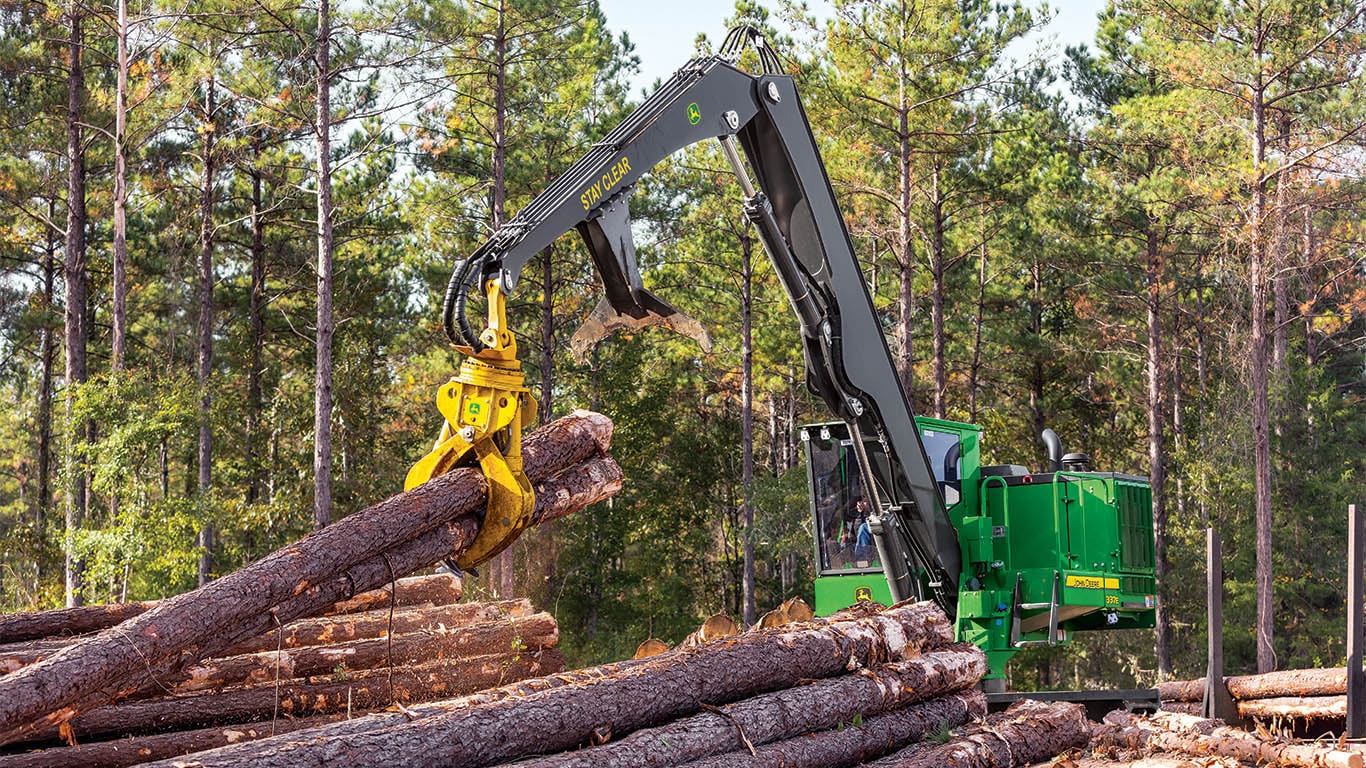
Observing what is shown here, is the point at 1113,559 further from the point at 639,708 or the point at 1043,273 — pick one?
the point at 1043,273

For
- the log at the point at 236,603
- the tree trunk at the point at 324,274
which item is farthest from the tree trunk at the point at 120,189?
the log at the point at 236,603

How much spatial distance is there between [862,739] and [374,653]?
3594 mm

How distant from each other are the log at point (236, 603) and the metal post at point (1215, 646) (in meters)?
6.47

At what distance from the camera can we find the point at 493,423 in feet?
21.9

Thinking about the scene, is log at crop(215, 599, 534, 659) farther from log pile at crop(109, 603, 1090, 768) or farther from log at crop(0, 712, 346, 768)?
log pile at crop(109, 603, 1090, 768)

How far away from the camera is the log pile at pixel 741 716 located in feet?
19.3

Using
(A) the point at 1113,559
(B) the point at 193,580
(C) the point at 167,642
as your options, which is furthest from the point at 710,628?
(B) the point at 193,580

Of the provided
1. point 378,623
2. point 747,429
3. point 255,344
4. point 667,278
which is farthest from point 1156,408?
point 378,623

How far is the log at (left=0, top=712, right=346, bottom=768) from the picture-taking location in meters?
7.03

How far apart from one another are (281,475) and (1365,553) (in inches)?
912

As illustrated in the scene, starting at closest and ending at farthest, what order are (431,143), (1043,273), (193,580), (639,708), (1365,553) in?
(639,708) → (1365,553) → (193,580) → (431,143) → (1043,273)

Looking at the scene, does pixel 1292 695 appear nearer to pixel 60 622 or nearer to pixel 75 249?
pixel 60 622

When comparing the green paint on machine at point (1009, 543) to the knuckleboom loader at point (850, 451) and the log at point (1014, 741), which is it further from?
the log at point (1014, 741)

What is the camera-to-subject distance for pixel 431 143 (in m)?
27.3
